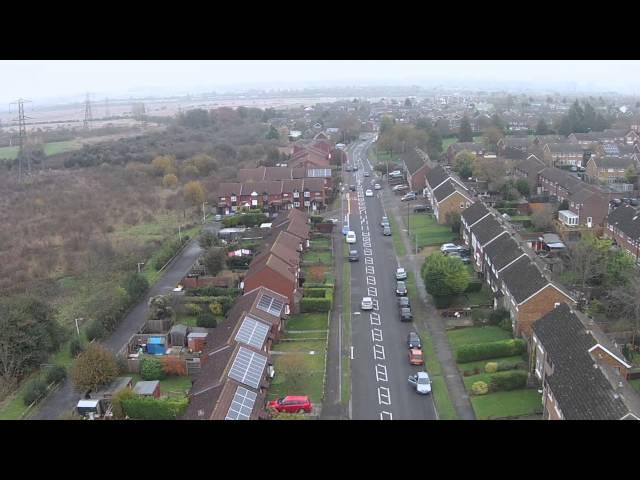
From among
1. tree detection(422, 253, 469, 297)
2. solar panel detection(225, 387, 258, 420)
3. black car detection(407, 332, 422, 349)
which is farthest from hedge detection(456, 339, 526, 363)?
solar panel detection(225, 387, 258, 420)

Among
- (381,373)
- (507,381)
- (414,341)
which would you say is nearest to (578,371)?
(507,381)

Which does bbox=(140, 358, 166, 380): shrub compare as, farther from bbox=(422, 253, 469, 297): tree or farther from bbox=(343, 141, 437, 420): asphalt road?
bbox=(422, 253, 469, 297): tree

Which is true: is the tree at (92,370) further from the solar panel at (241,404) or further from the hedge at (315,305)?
the hedge at (315,305)

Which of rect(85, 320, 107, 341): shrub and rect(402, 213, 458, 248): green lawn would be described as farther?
rect(402, 213, 458, 248): green lawn

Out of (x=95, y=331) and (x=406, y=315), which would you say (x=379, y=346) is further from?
(x=95, y=331)

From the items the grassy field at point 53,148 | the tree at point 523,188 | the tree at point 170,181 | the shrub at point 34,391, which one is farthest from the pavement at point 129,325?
the grassy field at point 53,148
